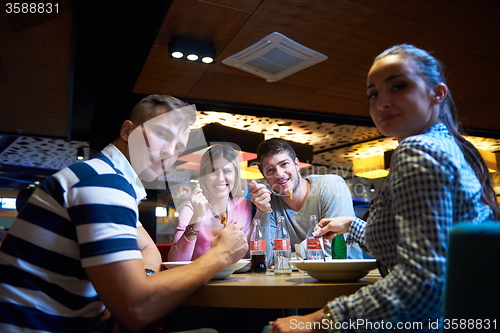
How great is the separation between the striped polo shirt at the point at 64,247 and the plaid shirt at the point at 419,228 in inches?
25.8

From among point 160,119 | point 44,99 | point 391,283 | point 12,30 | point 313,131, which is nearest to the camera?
point 391,283

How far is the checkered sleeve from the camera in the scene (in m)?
0.87

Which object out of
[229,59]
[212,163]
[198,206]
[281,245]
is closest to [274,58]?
[229,59]

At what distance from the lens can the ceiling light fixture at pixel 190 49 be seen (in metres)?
3.37

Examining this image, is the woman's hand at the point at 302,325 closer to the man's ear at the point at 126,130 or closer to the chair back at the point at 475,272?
the chair back at the point at 475,272

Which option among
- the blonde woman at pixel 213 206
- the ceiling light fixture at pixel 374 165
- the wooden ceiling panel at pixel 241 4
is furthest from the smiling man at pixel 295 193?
the ceiling light fixture at pixel 374 165

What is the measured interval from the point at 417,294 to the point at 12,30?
350cm

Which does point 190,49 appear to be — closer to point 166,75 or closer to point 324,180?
point 166,75

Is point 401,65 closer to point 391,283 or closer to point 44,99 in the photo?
point 391,283

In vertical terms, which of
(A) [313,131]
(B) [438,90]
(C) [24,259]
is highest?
(A) [313,131]

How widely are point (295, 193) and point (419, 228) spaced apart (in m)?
1.90

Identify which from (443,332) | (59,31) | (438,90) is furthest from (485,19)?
(59,31)

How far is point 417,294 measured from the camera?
2.85 ft

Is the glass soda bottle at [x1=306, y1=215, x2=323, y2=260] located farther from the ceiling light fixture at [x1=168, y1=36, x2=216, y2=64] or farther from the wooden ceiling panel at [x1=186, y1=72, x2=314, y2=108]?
the wooden ceiling panel at [x1=186, y1=72, x2=314, y2=108]
